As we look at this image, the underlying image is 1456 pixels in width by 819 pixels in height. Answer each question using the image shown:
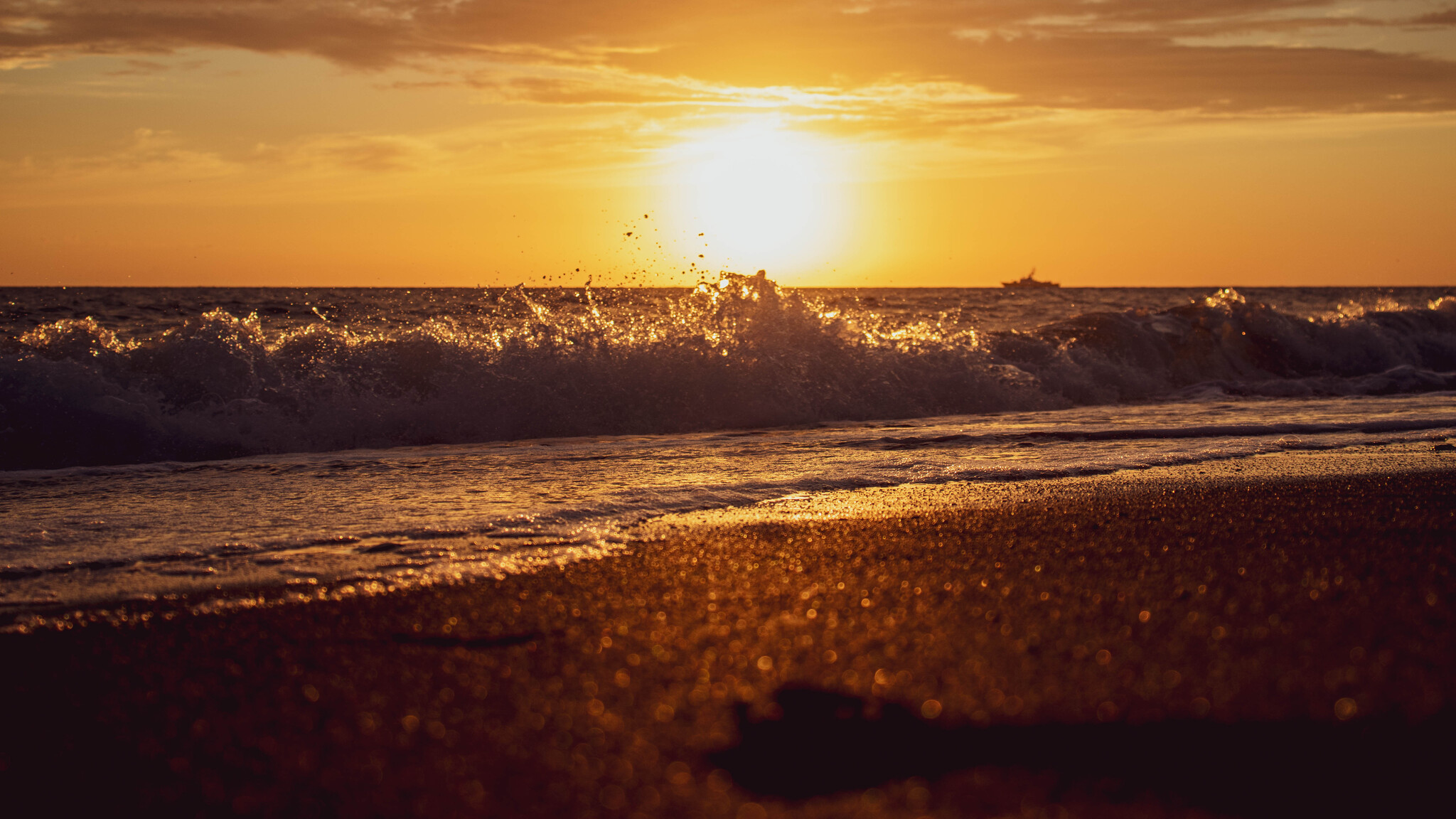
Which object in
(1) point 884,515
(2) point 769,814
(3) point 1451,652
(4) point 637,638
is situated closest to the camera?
(2) point 769,814

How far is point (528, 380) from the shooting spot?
28.6 feet

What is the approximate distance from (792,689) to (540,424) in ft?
21.1

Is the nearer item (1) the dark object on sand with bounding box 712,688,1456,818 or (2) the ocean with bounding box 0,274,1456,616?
(1) the dark object on sand with bounding box 712,688,1456,818

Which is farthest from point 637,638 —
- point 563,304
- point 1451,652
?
point 563,304

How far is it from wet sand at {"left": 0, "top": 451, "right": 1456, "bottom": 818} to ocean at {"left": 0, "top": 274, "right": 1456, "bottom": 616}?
0.68 m

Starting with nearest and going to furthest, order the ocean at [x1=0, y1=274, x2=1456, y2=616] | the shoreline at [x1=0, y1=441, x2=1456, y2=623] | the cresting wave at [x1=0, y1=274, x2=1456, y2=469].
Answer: the shoreline at [x1=0, y1=441, x2=1456, y2=623]
the ocean at [x1=0, y1=274, x2=1456, y2=616]
the cresting wave at [x1=0, y1=274, x2=1456, y2=469]

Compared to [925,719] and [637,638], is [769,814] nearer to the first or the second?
[925,719]

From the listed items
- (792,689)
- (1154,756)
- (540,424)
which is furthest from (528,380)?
(1154,756)

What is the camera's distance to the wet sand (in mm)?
1694

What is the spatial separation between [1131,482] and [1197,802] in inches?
144

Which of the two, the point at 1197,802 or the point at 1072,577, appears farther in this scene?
the point at 1072,577

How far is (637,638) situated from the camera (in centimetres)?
248

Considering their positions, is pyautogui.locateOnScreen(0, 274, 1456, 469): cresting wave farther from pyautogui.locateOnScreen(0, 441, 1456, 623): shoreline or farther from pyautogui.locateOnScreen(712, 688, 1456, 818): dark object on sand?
pyautogui.locateOnScreen(712, 688, 1456, 818): dark object on sand

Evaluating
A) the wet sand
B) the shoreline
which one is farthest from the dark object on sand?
the shoreline
